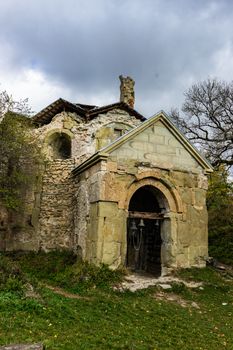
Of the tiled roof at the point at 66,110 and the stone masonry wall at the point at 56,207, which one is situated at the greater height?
the tiled roof at the point at 66,110

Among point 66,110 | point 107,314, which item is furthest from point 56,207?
point 107,314

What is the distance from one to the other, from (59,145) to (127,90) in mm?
5573

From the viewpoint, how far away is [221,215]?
17000 millimetres

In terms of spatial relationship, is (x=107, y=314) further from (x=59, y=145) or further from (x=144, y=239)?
(x=59, y=145)

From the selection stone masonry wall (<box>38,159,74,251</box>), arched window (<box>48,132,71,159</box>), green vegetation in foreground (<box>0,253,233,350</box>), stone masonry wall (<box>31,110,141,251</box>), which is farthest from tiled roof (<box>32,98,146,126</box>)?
green vegetation in foreground (<box>0,253,233,350</box>)

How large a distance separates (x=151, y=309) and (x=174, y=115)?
1760 centimetres

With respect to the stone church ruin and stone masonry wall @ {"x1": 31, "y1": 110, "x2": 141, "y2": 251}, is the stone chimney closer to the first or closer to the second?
the stone church ruin

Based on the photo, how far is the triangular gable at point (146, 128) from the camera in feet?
36.2

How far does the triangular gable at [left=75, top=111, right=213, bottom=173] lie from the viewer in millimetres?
11039

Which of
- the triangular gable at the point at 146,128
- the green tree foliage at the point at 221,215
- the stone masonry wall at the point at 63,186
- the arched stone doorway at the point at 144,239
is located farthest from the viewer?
the green tree foliage at the point at 221,215

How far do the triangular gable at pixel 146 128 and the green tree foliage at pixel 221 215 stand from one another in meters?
3.99

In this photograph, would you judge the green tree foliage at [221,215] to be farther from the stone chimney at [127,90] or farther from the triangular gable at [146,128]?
the stone chimney at [127,90]

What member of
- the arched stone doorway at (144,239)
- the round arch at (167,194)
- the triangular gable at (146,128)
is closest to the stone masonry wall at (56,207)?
the triangular gable at (146,128)

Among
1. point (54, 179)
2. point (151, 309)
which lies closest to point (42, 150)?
point (54, 179)
